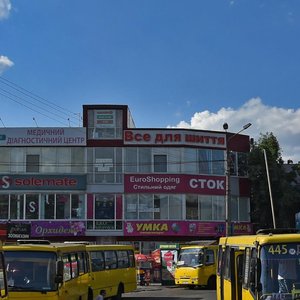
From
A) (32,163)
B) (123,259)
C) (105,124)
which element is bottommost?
(123,259)

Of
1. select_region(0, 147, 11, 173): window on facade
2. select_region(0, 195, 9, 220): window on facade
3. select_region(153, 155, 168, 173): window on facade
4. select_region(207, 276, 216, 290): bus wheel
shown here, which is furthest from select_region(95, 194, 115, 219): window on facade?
select_region(207, 276, 216, 290): bus wheel

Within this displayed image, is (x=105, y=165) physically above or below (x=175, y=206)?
above

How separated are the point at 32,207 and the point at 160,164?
32.5 feet

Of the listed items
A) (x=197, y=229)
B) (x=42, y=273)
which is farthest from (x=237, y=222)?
(x=42, y=273)

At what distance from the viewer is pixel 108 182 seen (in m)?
43.3

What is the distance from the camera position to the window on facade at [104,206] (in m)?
42.8

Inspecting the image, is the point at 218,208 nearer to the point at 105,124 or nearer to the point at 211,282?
the point at 105,124

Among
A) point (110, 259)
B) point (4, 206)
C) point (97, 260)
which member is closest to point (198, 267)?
point (110, 259)

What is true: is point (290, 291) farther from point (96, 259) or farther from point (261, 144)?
point (261, 144)

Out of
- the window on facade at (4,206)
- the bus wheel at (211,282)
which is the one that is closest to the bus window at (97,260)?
the bus wheel at (211,282)

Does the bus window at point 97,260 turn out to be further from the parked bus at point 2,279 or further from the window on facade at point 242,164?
the window on facade at point 242,164

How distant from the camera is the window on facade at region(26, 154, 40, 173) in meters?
43.6

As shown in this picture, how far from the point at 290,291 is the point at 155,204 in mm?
34305

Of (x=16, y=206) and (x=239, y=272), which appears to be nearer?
(x=239, y=272)
